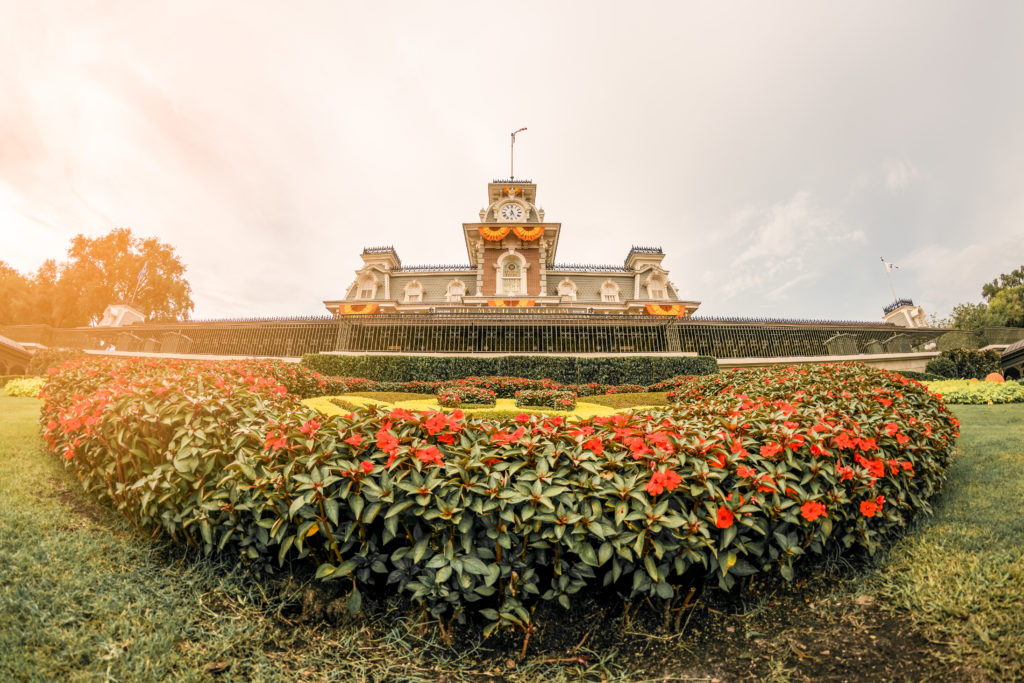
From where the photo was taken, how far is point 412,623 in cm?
246

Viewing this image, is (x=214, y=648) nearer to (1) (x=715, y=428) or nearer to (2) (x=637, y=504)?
(2) (x=637, y=504)

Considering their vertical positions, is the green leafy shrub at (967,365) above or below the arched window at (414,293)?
below

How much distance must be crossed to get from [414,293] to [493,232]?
8519 millimetres

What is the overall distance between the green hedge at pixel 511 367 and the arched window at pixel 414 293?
2002cm

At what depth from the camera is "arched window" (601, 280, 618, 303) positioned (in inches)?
1314

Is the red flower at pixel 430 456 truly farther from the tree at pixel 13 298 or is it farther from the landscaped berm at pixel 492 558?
the tree at pixel 13 298

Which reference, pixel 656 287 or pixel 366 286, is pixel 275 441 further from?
pixel 656 287

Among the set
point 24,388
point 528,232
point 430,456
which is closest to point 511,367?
point 430,456

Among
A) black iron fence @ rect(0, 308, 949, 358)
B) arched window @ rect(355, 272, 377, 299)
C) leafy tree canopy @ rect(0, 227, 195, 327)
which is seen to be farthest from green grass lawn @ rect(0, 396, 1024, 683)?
leafy tree canopy @ rect(0, 227, 195, 327)

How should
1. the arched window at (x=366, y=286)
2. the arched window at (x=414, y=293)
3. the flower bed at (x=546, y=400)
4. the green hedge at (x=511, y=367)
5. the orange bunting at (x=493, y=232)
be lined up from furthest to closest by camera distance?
1. the arched window at (x=414, y=293)
2. the arched window at (x=366, y=286)
3. the orange bunting at (x=493, y=232)
4. the green hedge at (x=511, y=367)
5. the flower bed at (x=546, y=400)

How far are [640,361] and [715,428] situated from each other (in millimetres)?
11086

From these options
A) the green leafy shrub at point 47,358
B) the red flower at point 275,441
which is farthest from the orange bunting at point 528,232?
the red flower at point 275,441

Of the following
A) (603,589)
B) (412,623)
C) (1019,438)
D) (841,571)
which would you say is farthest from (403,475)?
(1019,438)

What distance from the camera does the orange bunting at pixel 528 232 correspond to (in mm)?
31984
